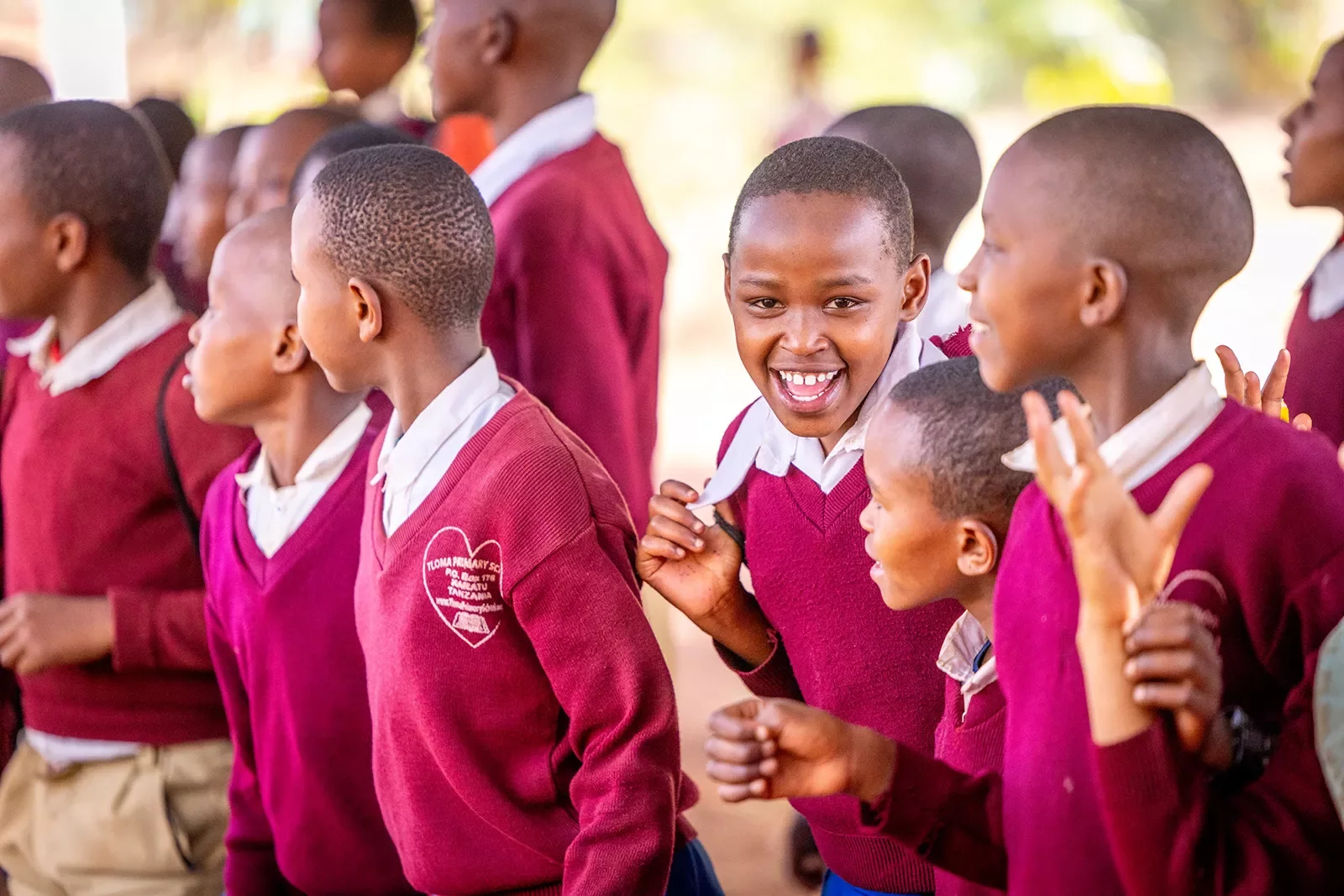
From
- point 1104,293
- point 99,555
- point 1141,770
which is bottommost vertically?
point 99,555

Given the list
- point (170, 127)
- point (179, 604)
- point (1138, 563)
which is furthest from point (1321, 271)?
point (170, 127)

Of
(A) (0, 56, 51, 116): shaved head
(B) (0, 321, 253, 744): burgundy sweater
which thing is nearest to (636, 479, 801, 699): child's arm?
(B) (0, 321, 253, 744): burgundy sweater

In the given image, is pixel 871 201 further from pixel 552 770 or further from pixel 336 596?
pixel 336 596

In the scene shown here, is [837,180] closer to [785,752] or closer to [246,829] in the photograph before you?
[785,752]

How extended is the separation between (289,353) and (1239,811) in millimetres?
1592

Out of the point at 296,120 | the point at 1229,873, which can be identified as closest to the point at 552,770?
the point at 1229,873

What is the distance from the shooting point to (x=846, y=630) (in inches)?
79.7

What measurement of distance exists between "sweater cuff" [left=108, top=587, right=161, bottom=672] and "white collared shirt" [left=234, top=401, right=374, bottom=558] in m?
0.36

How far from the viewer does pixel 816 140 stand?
2064 millimetres

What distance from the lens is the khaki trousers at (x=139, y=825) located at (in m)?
2.70

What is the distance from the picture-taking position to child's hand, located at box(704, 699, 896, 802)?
1451mm

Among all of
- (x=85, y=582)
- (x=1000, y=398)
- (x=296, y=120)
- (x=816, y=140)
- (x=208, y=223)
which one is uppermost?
(x=816, y=140)

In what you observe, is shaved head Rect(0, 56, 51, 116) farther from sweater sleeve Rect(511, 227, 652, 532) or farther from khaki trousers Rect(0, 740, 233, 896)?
khaki trousers Rect(0, 740, 233, 896)

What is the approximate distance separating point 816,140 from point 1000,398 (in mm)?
506
